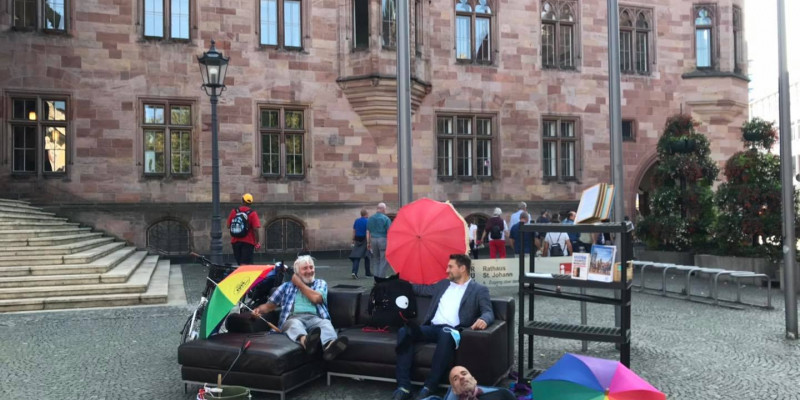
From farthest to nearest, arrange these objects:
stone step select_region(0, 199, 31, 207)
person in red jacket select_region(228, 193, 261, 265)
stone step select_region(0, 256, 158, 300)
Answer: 1. stone step select_region(0, 199, 31, 207)
2. person in red jacket select_region(228, 193, 261, 265)
3. stone step select_region(0, 256, 158, 300)

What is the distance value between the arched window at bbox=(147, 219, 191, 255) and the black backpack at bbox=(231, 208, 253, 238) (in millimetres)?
5128

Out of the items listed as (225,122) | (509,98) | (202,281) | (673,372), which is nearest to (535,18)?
(509,98)

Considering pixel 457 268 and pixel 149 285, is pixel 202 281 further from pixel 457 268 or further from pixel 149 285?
pixel 457 268

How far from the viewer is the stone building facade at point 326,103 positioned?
55.7ft

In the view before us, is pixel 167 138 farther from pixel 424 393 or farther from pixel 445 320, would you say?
pixel 424 393

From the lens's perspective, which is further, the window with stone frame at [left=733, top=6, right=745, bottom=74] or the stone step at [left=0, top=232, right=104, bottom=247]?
the window with stone frame at [left=733, top=6, right=745, bottom=74]

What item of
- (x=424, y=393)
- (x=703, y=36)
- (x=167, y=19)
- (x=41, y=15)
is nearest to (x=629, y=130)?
(x=703, y=36)

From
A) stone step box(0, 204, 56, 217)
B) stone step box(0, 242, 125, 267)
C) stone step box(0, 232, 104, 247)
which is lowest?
stone step box(0, 242, 125, 267)

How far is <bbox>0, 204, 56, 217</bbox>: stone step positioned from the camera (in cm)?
1411

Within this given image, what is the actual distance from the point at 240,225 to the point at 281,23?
785 centimetres

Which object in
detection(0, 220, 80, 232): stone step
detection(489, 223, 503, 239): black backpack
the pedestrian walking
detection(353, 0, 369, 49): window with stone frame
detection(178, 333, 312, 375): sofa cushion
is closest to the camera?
detection(178, 333, 312, 375): sofa cushion

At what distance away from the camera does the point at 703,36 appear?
898 inches

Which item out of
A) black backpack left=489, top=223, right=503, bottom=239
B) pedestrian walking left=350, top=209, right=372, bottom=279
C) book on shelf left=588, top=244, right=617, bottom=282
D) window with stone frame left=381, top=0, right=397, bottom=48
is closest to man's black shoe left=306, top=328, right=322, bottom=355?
book on shelf left=588, top=244, right=617, bottom=282

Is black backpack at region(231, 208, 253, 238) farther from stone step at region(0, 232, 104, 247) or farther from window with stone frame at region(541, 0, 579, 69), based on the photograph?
window with stone frame at region(541, 0, 579, 69)
